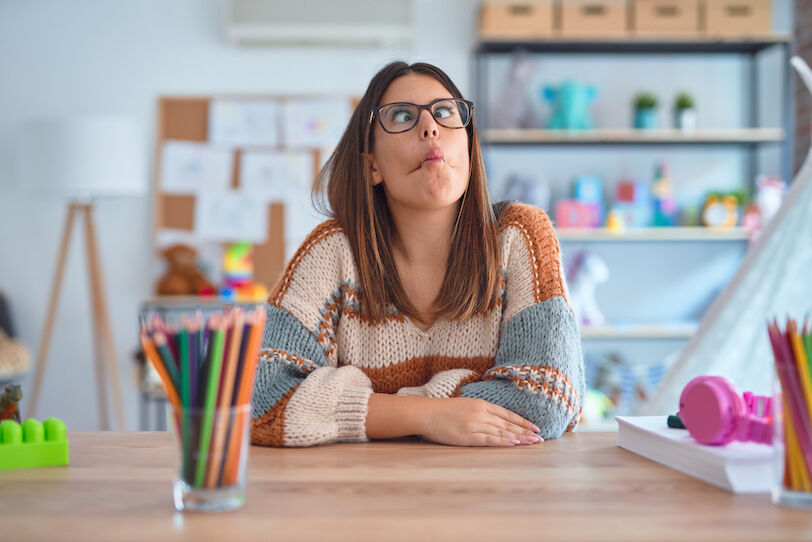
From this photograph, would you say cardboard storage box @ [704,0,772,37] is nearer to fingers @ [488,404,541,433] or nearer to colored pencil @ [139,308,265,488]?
fingers @ [488,404,541,433]

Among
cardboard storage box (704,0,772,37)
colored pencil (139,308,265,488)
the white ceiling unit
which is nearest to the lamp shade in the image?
the white ceiling unit

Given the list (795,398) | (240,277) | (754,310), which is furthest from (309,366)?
(240,277)

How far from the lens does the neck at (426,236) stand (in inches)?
56.4

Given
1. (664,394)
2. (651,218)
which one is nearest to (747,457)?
(664,394)

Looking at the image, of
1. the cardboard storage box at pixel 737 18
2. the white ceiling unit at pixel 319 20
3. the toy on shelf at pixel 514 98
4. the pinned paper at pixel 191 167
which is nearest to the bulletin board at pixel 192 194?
the pinned paper at pixel 191 167

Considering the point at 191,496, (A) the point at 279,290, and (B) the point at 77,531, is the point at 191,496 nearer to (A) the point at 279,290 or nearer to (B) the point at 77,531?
(B) the point at 77,531

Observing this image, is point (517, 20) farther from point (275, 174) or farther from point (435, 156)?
point (435, 156)

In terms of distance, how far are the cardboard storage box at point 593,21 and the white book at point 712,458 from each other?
284cm

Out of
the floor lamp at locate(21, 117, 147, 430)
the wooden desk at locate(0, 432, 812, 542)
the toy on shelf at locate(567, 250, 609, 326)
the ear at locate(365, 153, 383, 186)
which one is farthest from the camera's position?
the toy on shelf at locate(567, 250, 609, 326)

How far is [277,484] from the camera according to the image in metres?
0.84

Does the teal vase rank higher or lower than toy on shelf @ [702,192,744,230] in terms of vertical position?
higher

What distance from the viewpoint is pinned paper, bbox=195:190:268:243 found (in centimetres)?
380

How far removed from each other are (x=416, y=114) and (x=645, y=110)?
8.36 ft

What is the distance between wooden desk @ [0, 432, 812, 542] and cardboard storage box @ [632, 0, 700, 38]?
9.64 ft
